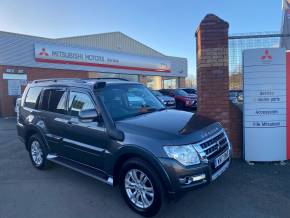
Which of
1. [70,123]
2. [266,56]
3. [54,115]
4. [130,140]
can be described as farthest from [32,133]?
[266,56]

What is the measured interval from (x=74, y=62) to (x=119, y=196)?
17954mm

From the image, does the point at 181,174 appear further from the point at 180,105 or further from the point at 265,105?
the point at 180,105

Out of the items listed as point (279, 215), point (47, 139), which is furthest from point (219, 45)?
point (47, 139)

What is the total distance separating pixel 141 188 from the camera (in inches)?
138

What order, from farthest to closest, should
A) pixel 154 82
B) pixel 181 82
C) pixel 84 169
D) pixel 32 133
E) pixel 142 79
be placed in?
pixel 181 82 < pixel 154 82 < pixel 142 79 < pixel 32 133 < pixel 84 169

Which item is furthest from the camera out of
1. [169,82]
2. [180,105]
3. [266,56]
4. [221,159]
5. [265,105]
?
[169,82]

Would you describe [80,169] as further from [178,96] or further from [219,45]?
[178,96]

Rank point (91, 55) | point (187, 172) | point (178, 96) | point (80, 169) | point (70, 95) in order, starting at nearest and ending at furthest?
point (187, 172) → point (80, 169) → point (70, 95) → point (178, 96) → point (91, 55)

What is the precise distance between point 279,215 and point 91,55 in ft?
66.4

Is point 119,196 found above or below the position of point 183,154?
below

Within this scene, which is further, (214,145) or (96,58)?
(96,58)

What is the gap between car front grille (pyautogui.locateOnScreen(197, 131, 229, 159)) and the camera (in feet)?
10.9

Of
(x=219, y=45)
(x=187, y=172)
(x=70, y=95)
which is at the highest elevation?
(x=219, y=45)

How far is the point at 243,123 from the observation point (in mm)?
5508
